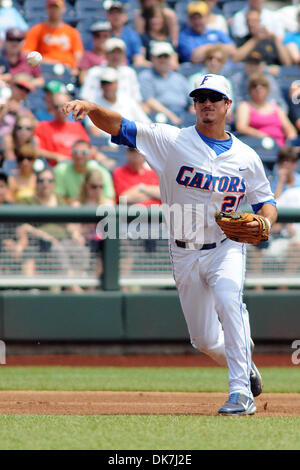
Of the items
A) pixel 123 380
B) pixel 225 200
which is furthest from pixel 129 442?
pixel 123 380

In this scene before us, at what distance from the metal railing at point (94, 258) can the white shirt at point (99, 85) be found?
2.06 meters

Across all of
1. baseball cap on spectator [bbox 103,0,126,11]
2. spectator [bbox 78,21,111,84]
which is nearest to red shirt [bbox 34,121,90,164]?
spectator [bbox 78,21,111,84]

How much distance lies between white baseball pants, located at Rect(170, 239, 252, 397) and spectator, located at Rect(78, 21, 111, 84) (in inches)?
236

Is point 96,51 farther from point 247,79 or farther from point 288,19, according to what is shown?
point 288,19

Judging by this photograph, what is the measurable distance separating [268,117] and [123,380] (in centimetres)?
446

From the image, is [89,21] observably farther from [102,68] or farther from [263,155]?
[263,155]

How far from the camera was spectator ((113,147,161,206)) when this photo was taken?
9375 millimetres

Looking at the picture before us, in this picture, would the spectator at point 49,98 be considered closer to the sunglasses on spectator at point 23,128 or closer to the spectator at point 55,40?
the sunglasses on spectator at point 23,128

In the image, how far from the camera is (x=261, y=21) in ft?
40.1

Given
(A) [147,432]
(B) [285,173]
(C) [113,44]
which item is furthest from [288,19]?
(A) [147,432]

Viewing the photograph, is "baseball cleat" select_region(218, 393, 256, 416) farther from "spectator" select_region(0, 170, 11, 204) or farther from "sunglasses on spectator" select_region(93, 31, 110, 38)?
"sunglasses on spectator" select_region(93, 31, 110, 38)

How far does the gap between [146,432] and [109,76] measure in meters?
6.56
